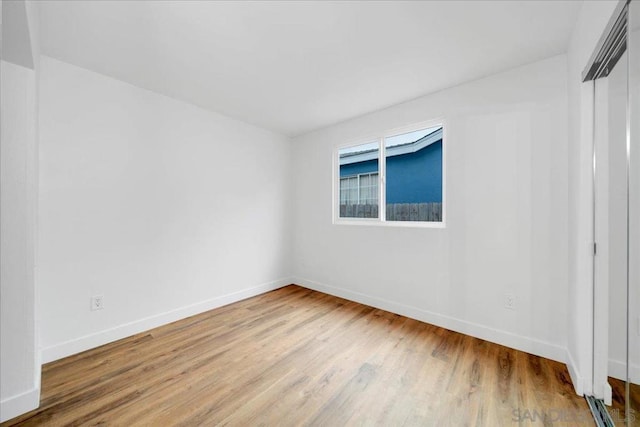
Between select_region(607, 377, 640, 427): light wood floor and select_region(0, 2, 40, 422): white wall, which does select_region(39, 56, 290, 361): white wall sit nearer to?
select_region(0, 2, 40, 422): white wall

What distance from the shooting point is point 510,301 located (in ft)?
7.79

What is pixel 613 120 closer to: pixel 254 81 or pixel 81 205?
pixel 254 81

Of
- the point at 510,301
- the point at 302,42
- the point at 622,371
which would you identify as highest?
the point at 302,42

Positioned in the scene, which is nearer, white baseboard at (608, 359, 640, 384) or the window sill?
white baseboard at (608, 359, 640, 384)

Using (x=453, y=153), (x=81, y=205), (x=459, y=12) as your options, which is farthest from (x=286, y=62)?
(x=81, y=205)

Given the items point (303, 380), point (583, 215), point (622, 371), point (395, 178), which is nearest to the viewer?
point (622, 371)

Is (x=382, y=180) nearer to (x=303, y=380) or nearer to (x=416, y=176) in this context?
(x=416, y=176)

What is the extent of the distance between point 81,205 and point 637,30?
12.3 feet

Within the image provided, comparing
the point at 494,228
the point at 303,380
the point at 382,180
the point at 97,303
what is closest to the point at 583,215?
the point at 494,228

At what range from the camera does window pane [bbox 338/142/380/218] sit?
3.57 metres

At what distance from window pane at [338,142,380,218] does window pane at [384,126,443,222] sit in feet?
0.71

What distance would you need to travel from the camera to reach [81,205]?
235 cm

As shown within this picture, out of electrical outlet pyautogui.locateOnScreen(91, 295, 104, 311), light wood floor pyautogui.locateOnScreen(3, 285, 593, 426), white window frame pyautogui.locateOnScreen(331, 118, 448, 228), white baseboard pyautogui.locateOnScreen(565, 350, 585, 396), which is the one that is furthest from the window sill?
electrical outlet pyautogui.locateOnScreen(91, 295, 104, 311)

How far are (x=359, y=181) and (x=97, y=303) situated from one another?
3092 mm
